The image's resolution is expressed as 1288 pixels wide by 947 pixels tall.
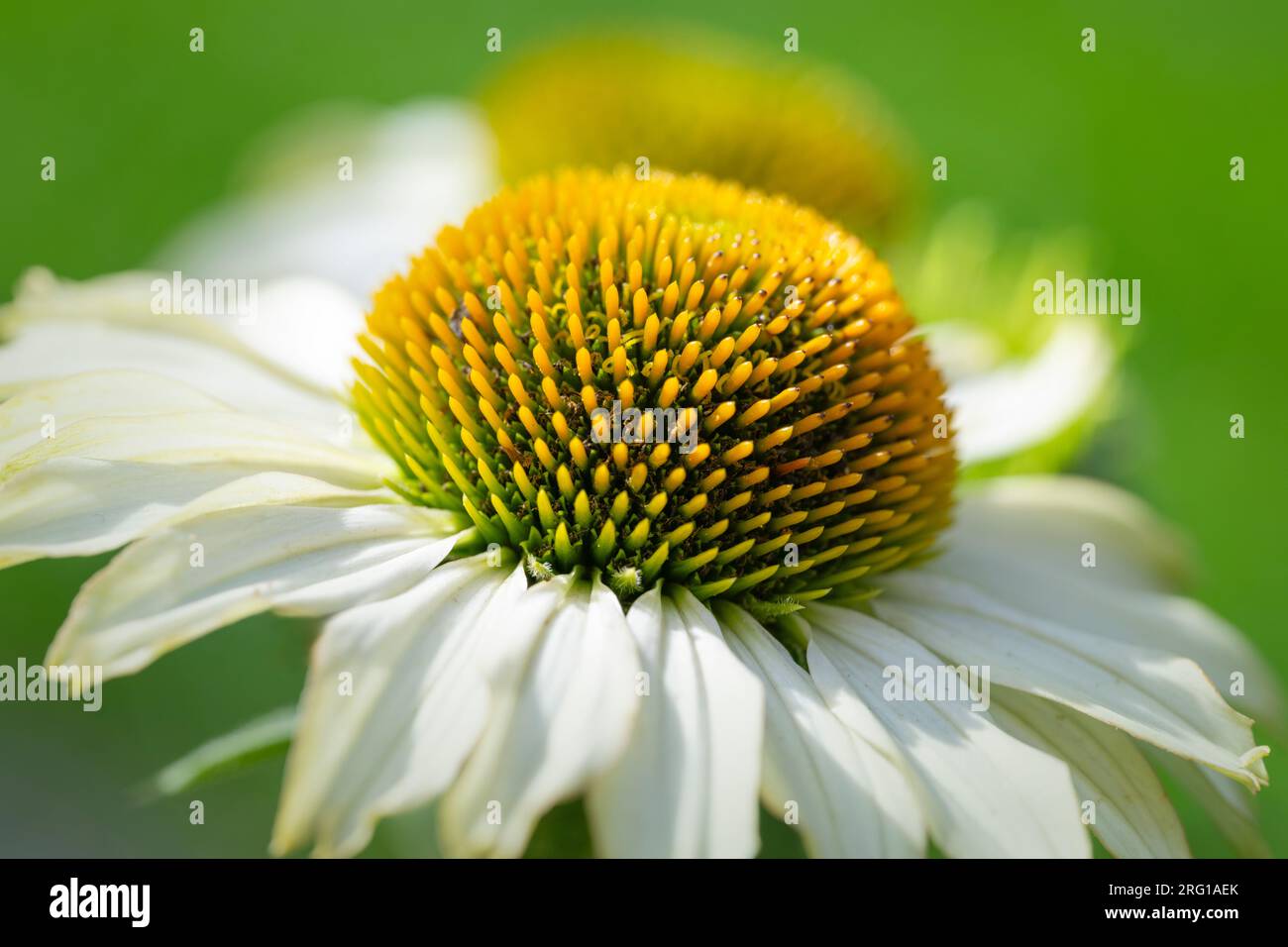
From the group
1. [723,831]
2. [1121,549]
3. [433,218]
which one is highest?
[433,218]

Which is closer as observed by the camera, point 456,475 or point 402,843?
point 456,475

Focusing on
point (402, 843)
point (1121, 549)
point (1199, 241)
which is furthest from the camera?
point (1199, 241)

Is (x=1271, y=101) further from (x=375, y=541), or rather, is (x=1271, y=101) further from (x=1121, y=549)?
(x=375, y=541)

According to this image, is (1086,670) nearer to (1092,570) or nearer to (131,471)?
(1092,570)

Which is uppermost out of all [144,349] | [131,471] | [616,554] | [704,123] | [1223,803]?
[704,123]

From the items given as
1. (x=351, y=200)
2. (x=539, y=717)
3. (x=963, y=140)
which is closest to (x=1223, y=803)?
(x=539, y=717)
